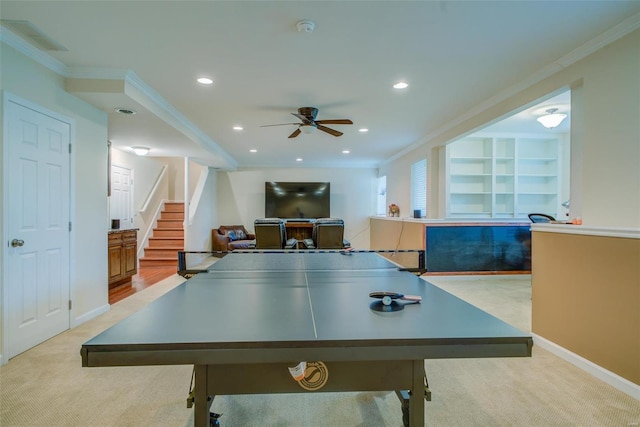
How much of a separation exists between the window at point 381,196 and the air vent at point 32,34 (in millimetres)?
6997

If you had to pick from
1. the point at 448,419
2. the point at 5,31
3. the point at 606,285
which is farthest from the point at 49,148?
the point at 606,285

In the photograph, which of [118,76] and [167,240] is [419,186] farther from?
[167,240]

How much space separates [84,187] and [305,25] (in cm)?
279

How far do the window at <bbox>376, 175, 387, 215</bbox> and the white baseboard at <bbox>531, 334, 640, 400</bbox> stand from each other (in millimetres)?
5939

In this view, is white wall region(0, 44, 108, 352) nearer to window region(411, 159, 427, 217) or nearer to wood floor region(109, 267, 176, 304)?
wood floor region(109, 267, 176, 304)

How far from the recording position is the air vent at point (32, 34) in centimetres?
220

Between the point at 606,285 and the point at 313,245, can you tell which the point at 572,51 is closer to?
the point at 606,285

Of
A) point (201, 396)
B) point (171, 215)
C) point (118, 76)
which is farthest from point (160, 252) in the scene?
point (201, 396)

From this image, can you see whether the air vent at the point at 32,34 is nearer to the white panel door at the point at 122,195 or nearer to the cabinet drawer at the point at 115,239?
the cabinet drawer at the point at 115,239

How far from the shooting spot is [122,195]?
619cm

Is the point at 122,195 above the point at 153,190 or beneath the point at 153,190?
beneath

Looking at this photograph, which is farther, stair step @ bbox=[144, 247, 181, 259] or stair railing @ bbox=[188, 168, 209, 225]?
stair step @ bbox=[144, 247, 181, 259]

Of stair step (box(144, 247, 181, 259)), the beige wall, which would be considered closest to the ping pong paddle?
the beige wall

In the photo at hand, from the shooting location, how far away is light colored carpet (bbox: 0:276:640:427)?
5.64 feet
